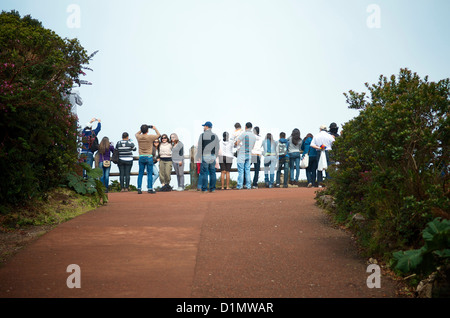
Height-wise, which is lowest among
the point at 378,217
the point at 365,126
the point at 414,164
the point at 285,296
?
the point at 285,296

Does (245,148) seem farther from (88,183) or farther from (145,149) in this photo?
(88,183)

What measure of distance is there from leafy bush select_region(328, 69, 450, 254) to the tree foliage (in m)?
5.90

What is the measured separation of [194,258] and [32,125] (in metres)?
4.76

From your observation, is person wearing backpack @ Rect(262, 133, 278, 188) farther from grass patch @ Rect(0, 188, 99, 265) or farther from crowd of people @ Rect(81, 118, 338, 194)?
grass patch @ Rect(0, 188, 99, 265)

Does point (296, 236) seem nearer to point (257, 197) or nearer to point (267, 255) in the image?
point (267, 255)

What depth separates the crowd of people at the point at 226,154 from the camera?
52.2 feet

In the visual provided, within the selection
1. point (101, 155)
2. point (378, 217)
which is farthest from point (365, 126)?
point (101, 155)

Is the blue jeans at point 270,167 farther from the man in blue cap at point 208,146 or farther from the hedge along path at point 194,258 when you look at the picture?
the hedge along path at point 194,258

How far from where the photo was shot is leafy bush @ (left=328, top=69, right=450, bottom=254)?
241 inches

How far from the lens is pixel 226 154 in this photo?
16938 millimetres

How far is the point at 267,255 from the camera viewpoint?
6695mm

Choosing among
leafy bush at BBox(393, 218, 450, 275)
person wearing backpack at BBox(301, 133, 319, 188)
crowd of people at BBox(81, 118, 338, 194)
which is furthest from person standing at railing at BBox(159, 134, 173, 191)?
leafy bush at BBox(393, 218, 450, 275)

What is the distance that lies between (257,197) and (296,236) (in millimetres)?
5294

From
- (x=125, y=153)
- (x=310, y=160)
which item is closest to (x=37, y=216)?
(x=125, y=153)
